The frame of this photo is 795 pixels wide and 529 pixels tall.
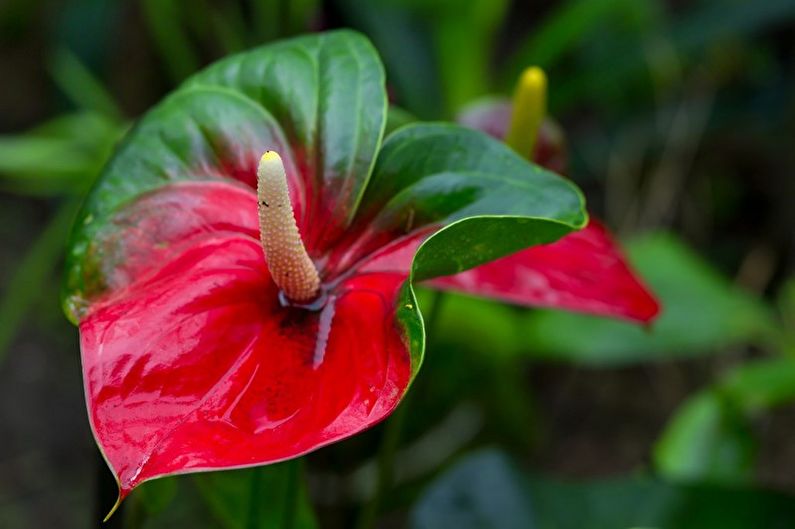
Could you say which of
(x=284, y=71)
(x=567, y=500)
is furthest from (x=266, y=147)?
(x=567, y=500)

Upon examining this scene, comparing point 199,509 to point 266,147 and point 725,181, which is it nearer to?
point 266,147

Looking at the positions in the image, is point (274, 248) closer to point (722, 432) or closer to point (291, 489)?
point (291, 489)

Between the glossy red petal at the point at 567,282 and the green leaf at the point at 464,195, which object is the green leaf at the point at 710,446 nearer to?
the glossy red petal at the point at 567,282

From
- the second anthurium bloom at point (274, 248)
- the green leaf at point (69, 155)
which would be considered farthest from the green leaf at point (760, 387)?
the green leaf at point (69, 155)

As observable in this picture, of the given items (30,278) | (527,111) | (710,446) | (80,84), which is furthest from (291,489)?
(80,84)

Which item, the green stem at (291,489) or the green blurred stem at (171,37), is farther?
the green blurred stem at (171,37)

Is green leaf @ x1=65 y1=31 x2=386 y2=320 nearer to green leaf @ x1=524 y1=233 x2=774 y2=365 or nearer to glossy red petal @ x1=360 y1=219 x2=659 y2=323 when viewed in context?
glossy red petal @ x1=360 y1=219 x2=659 y2=323
